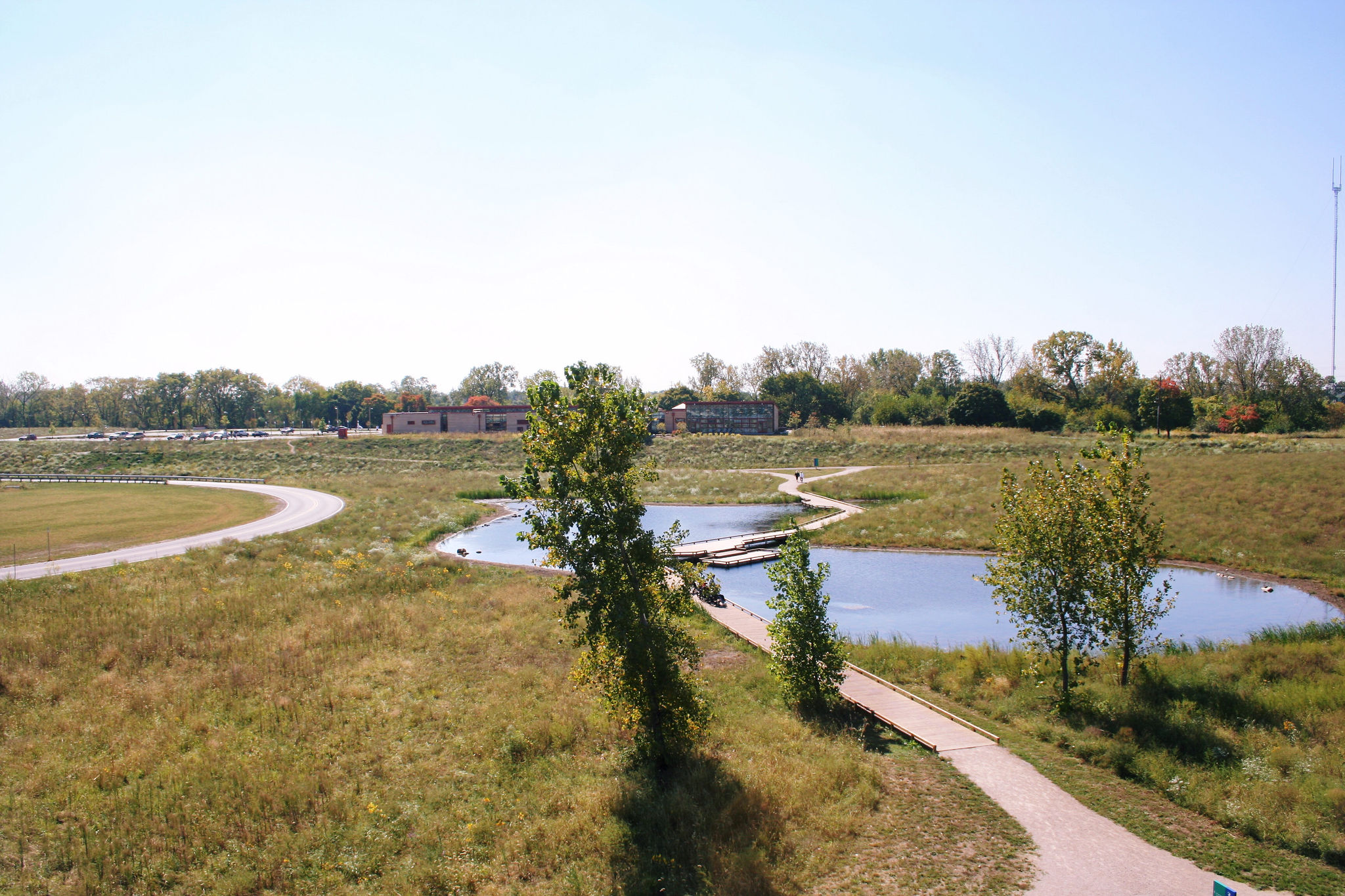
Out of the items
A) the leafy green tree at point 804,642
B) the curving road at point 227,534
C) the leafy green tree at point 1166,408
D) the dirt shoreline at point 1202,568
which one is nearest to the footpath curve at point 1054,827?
the leafy green tree at point 804,642

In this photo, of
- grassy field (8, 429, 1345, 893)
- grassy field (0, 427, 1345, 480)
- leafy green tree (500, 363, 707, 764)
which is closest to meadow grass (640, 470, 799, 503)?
grassy field (0, 427, 1345, 480)

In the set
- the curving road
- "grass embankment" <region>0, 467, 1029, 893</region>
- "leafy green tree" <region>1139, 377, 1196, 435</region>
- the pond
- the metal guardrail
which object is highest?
"leafy green tree" <region>1139, 377, 1196, 435</region>

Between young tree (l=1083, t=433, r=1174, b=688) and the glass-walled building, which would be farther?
the glass-walled building

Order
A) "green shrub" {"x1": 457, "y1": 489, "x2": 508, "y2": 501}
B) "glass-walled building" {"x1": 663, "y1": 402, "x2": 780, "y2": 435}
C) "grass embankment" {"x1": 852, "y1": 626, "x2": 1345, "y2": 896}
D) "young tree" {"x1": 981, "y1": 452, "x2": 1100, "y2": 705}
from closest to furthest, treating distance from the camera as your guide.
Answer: "grass embankment" {"x1": 852, "y1": 626, "x2": 1345, "y2": 896}, "young tree" {"x1": 981, "y1": 452, "x2": 1100, "y2": 705}, "green shrub" {"x1": 457, "y1": 489, "x2": 508, "y2": 501}, "glass-walled building" {"x1": 663, "y1": 402, "x2": 780, "y2": 435}

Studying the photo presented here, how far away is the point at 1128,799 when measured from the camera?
1363 cm

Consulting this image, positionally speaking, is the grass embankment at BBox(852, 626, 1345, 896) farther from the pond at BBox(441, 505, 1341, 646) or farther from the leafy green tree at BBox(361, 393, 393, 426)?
the leafy green tree at BBox(361, 393, 393, 426)

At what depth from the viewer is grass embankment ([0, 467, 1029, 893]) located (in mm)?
11812

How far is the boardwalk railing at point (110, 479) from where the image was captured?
69.9 m

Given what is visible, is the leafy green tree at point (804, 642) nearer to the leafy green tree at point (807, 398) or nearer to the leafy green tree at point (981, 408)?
the leafy green tree at point (981, 408)

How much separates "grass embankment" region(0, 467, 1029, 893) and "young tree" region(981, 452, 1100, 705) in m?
5.71

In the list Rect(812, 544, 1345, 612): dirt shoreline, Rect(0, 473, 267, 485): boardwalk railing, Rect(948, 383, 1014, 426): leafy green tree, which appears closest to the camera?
Rect(812, 544, 1345, 612): dirt shoreline

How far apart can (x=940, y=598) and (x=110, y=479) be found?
78577 mm

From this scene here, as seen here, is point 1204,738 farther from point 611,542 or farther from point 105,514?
point 105,514

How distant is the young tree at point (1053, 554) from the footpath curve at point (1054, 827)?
12.0ft
